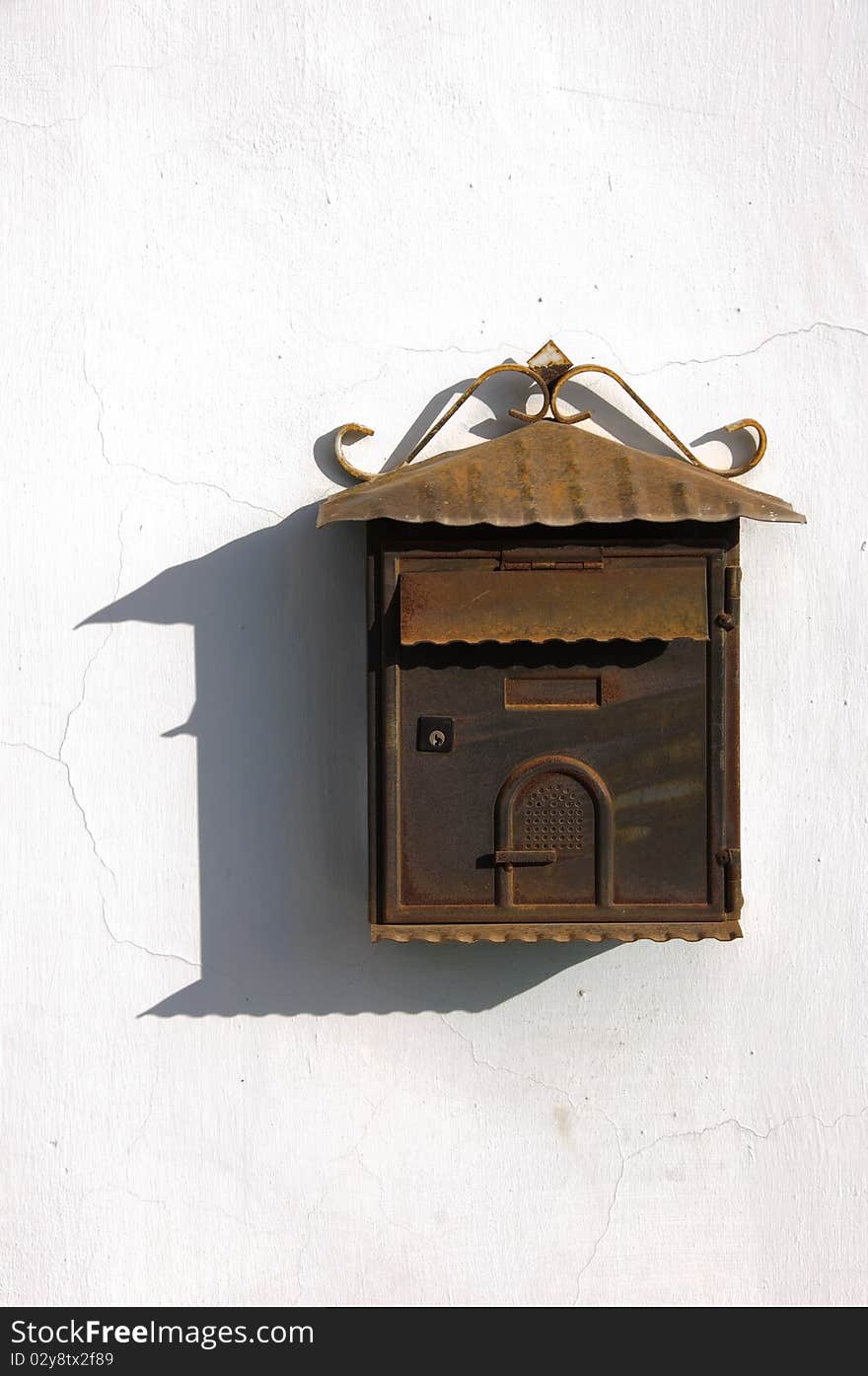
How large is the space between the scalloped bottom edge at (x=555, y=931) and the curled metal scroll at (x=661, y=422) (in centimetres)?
85

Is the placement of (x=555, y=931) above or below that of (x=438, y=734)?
below

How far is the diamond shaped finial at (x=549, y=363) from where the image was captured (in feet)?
6.72

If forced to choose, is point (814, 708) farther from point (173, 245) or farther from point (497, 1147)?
point (173, 245)

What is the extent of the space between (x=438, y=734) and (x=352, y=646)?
33cm

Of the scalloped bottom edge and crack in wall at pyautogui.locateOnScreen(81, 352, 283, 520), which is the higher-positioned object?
crack in wall at pyautogui.locateOnScreen(81, 352, 283, 520)

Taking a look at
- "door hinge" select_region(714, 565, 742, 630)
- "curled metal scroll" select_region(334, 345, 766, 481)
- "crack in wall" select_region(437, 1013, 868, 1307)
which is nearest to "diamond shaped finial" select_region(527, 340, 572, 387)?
"curled metal scroll" select_region(334, 345, 766, 481)

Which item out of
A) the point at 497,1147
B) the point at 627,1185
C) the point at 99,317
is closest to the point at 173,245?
the point at 99,317

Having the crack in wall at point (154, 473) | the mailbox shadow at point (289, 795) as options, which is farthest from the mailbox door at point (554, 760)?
the crack in wall at point (154, 473)

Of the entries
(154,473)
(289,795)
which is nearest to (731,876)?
(289,795)

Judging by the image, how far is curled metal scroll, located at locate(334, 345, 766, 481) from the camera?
80.2 inches

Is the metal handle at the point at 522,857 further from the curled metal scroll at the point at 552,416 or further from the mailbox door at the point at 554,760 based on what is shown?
the curled metal scroll at the point at 552,416

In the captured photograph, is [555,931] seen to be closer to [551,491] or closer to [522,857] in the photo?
[522,857]

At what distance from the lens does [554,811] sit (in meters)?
1.89

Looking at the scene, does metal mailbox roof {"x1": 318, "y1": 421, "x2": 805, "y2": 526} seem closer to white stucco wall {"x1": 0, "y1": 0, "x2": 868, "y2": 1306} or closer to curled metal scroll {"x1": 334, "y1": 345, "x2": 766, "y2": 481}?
curled metal scroll {"x1": 334, "y1": 345, "x2": 766, "y2": 481}
